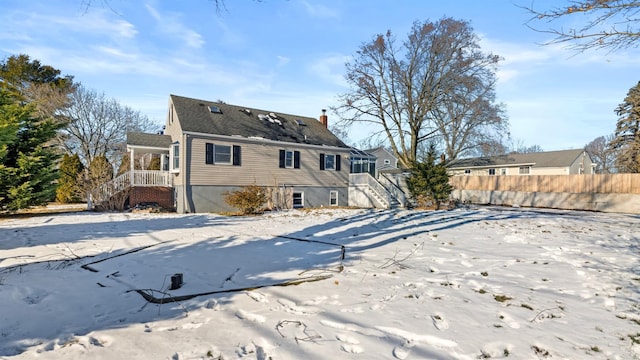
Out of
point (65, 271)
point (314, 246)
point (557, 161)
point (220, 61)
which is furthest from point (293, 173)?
point (557, 161)

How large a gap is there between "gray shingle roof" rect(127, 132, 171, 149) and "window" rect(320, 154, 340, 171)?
9.16m

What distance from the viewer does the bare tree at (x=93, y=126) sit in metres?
29.0

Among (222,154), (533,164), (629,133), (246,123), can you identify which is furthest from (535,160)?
(222,154)

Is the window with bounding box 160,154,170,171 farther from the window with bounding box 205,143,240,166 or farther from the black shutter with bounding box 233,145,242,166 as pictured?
the black shutter with bounding box 233,145,242,166

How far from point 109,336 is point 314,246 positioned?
16.3 ft

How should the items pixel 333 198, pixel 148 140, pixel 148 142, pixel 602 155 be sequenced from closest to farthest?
pixel 148 142, pixel 148 140, pixel 333 198, pixel 602 155

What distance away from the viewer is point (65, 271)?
18.5 ft

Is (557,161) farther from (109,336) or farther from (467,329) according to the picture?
(109,336)

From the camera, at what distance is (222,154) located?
1798cm

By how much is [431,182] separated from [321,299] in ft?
50.2

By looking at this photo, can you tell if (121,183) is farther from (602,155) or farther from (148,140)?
(602,155)

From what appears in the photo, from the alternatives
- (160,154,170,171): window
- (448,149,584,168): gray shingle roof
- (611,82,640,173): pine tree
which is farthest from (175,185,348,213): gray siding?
(611,82,640,173): pine tree

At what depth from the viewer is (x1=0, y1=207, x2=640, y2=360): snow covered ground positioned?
3.05 m

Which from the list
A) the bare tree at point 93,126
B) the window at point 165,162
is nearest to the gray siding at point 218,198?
the window at point 165,162
